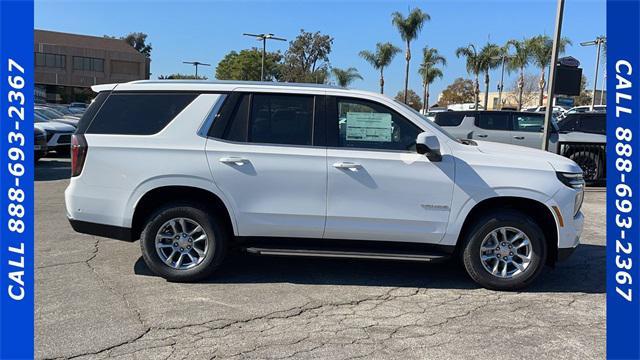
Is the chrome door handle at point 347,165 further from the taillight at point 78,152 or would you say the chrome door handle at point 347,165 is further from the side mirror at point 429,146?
the taillight at point 78,152

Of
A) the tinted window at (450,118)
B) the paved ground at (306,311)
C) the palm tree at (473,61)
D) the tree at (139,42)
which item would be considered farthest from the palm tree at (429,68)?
the tree at (139,42)

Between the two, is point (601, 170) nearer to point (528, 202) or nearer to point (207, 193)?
point (528, 202)

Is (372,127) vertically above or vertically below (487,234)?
above

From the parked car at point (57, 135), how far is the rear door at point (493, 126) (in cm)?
1179

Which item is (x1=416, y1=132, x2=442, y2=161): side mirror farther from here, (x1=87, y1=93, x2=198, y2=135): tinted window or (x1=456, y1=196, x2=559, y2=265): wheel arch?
(x1=87, y1=93, x2=198, y2=135): tinted window

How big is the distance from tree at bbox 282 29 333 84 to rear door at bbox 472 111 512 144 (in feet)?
143

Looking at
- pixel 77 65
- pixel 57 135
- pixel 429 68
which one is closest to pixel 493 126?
pixel 57 135

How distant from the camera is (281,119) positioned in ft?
16.7

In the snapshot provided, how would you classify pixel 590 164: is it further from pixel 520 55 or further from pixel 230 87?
pixel 520 55

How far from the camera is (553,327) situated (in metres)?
4.29

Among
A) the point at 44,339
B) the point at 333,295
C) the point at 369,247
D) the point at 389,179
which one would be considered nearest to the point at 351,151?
the point at 389,179

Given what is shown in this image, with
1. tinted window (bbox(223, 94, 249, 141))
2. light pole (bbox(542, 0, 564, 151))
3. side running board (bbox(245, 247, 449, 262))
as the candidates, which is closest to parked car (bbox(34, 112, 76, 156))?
tinted window (bbox(223, 94, 249, 141))

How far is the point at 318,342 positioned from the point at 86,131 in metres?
3.07

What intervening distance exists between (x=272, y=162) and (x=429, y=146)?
1.47 m
